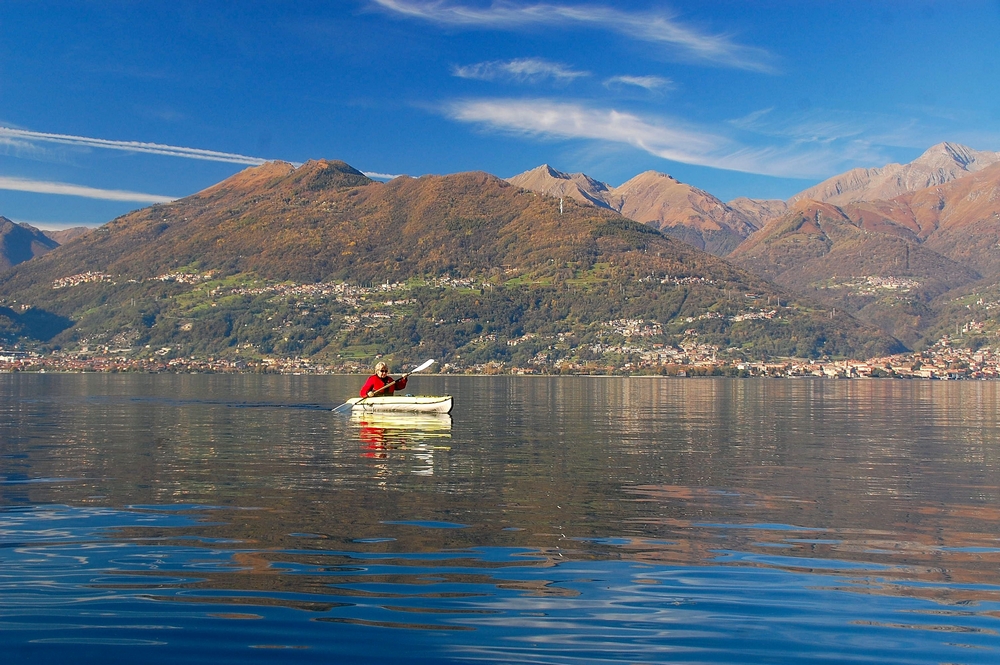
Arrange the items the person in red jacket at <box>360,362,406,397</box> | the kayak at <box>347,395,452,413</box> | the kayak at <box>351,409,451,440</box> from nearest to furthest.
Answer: the kayak at <box>351,409,451,440</box>
the kayak at <box>347,395,452,413</box>
the person in red jacket at <box>360,362,406,397</box>

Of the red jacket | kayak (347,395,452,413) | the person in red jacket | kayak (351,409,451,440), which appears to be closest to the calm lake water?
kayak (351,409,451,440)

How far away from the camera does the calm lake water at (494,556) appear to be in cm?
1155

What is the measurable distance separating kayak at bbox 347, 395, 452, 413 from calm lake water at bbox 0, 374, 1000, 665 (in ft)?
65.4

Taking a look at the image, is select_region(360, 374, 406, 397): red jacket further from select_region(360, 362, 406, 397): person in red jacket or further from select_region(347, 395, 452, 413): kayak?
select_region(347, 395, 452, 413): kayak

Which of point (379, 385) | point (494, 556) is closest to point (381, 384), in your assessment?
point (379, 385)

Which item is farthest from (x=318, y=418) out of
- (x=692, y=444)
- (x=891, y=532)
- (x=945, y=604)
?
(x=945, y=604)

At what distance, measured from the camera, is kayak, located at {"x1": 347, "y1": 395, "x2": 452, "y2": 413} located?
57188 mm

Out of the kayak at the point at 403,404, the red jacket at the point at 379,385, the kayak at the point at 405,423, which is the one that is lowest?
the kayak at the point at 405,423

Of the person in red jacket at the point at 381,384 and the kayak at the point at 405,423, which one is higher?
the person in red jacket at the point at 381,384

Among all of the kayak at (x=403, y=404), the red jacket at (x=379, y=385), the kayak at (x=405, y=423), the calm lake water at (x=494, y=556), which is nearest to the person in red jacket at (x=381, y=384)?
the red jacket at (x=379, y=385)

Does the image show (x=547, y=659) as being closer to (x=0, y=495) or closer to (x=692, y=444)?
(x=0, y=495)

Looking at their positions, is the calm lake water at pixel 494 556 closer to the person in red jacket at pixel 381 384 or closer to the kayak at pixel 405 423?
the kayak at pixel 405 423

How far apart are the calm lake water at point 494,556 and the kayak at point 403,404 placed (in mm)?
19919

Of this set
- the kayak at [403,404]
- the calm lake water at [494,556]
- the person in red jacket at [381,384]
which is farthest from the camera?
the person in red jacket at [381,384]
